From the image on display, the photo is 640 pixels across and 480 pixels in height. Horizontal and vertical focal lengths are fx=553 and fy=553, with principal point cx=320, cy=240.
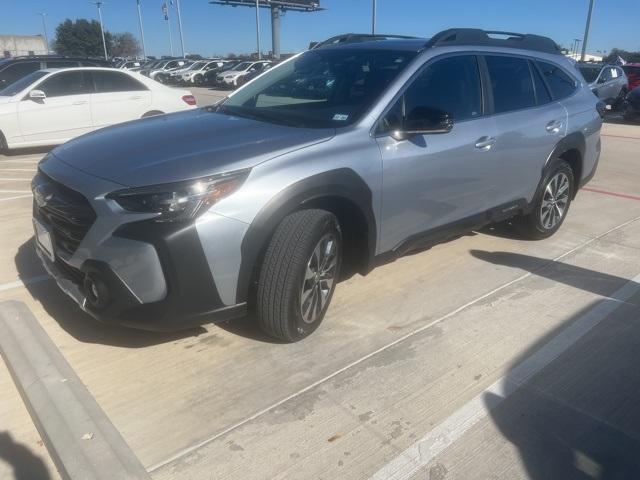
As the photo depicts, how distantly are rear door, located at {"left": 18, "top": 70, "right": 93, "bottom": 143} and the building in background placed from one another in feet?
211

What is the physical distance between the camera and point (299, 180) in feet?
Result: 9.43

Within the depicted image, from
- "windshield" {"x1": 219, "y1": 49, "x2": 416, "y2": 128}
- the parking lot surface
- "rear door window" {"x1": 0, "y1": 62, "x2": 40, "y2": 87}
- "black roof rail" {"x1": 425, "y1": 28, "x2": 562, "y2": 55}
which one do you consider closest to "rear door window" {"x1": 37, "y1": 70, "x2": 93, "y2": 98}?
"rear door window" {"x1": 0, "y1": 62, "x2": 40, "y2": 87}

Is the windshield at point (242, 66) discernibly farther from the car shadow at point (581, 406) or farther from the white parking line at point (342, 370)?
the car shadow at point (581, 406)

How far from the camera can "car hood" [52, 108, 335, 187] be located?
2.69 meters

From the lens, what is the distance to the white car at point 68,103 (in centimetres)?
882

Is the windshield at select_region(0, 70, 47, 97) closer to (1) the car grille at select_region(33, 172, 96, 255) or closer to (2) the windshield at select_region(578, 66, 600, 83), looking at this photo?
(1) the car grille at select_region(33, 172, 96, 255)

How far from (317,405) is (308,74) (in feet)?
8.15

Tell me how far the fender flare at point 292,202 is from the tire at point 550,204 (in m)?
2.27

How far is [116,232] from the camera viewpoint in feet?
8.43

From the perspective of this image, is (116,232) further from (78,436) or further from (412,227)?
(412,227)

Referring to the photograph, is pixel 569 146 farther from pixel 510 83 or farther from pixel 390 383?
pixel 390 383

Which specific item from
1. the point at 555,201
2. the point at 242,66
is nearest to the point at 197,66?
the point at 242,66

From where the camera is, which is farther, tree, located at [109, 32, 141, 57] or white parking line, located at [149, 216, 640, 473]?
tree, located at [109, 32, 141, 57]

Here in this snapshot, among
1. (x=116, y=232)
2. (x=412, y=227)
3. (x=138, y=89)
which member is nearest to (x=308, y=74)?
(x=412, y=227)
